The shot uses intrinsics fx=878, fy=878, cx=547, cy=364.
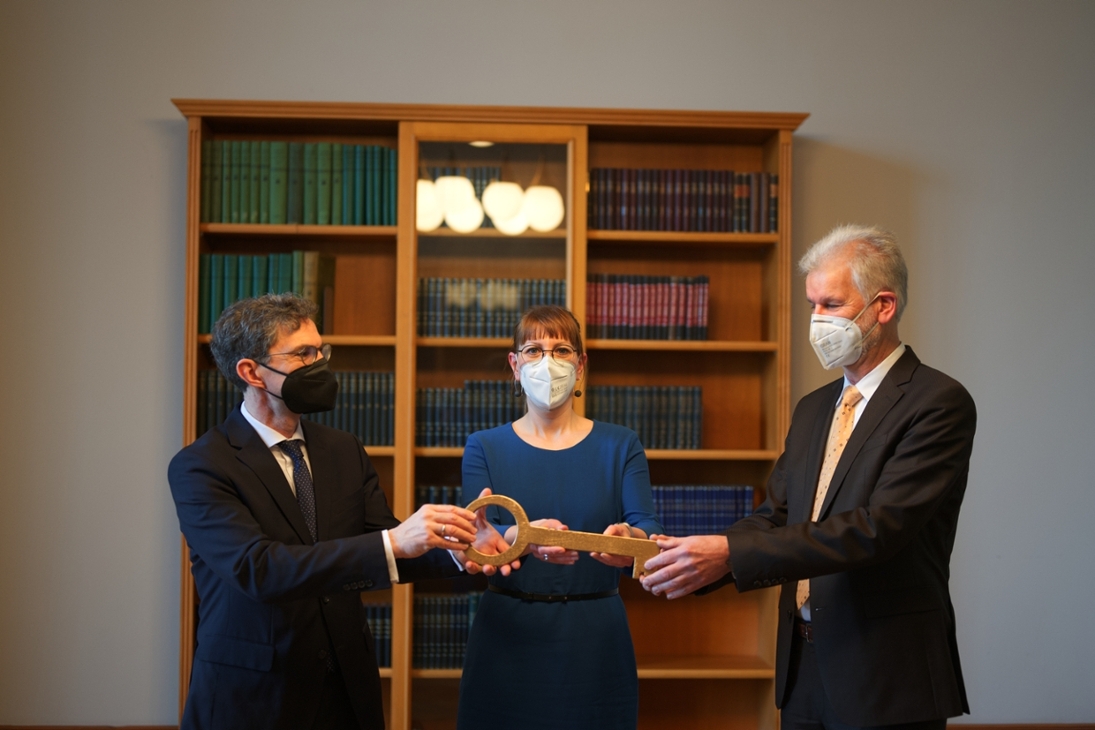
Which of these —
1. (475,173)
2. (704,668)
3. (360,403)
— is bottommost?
(704,668)

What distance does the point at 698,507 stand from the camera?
3.67m

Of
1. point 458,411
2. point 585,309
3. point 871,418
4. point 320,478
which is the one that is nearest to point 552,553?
point 320,478

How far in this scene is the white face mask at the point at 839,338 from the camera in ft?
6.54

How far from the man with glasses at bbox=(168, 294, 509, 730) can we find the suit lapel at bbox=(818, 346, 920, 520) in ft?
2.51

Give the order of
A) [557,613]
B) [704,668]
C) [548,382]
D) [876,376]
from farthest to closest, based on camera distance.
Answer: [704,668], [548,382], [557,613], [876,376]

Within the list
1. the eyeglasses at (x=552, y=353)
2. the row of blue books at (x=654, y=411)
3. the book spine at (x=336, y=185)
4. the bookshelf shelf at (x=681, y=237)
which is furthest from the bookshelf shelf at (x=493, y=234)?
the eyeglasses at (x=552, y=353)

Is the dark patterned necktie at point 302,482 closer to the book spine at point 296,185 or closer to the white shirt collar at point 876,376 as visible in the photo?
the white shirt collar at point 876,376

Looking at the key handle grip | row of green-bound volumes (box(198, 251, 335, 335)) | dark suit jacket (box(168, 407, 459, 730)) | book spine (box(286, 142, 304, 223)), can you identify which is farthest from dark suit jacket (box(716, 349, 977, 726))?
book spine (box(286, 142, 304, 223))

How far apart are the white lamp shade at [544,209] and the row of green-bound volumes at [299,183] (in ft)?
1.84

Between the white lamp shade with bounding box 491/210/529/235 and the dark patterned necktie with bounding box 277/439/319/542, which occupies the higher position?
the white lamp shade with bounding box 491/210/529/235

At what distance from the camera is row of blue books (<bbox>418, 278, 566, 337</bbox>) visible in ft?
11.7

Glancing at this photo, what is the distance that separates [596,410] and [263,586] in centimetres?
206

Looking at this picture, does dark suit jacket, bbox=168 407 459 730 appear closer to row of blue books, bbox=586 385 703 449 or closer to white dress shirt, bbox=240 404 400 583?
white dress shirt, bbox=240 404 400 583

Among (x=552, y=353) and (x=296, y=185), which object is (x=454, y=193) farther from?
(x=552, y=353)
